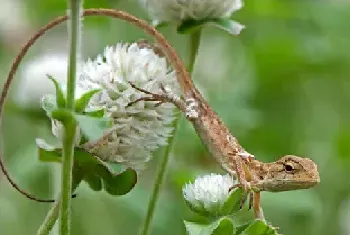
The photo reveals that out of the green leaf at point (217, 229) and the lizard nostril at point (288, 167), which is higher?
the lizard nostril at point (288, 167)

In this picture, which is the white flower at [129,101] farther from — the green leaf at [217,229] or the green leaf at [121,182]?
the green leaf at [217,229]

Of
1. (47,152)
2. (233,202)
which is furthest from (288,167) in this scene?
(47,152)

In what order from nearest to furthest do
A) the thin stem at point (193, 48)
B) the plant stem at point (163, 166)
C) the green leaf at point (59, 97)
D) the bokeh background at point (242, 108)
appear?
1. the green leaf at point (59, 97)
2. the plant stem at point (163, 166)
3. the thin stem at point (193, 48)
4. the bokeh background at point (242, 108)

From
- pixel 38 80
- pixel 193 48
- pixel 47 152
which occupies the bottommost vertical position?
pixel 47 152

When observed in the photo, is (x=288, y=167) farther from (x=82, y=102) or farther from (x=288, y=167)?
(x=82, y=102)

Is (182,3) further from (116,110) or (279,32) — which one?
(279,32)

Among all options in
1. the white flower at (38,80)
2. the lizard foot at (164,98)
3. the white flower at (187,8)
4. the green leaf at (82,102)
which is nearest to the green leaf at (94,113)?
the green leaf at (82,102)

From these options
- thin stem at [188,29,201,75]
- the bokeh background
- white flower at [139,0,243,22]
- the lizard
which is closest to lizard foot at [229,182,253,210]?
the lizard
